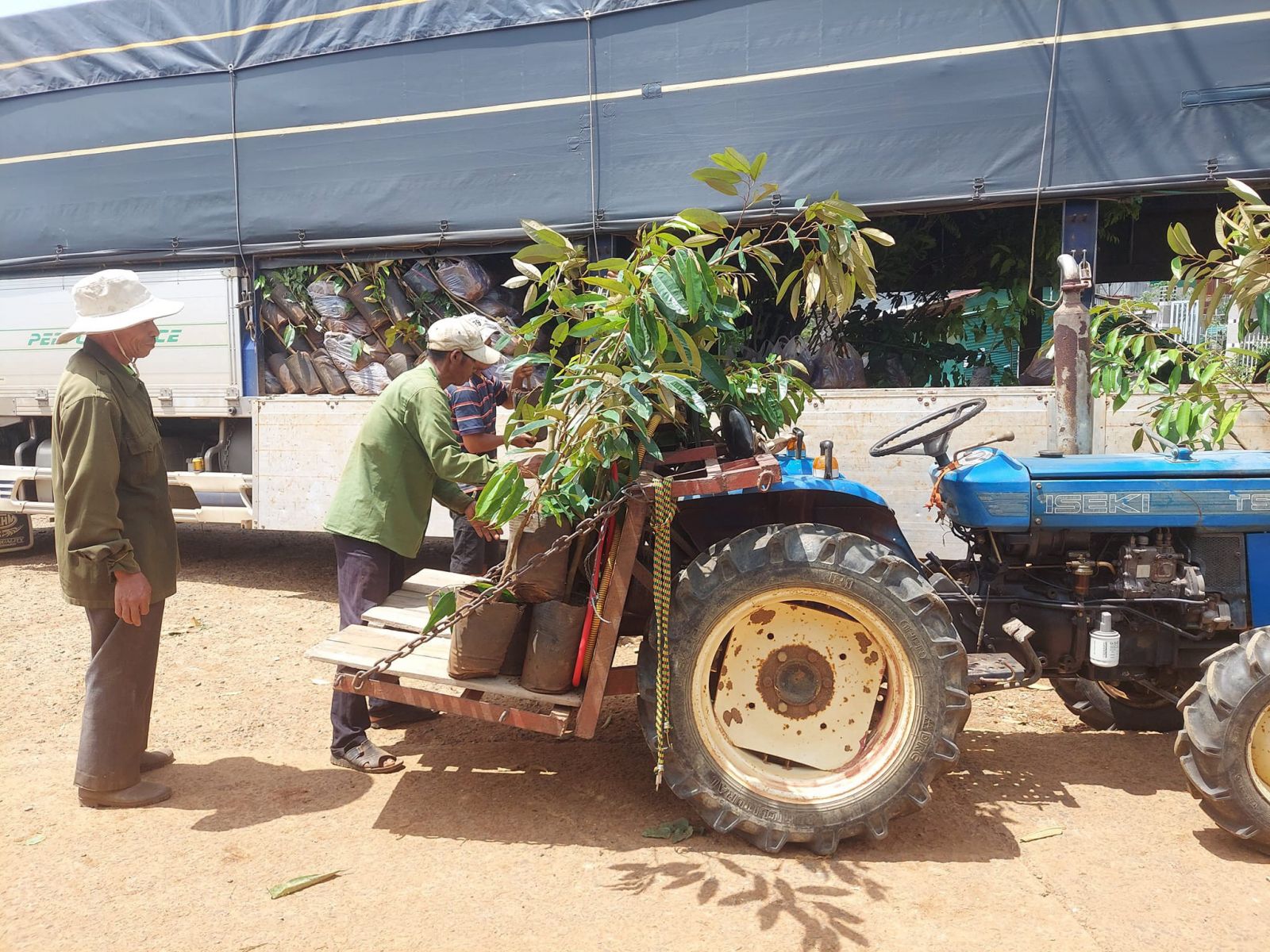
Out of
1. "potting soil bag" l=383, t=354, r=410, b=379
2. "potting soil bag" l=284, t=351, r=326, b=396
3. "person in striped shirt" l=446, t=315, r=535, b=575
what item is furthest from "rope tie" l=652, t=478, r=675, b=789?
"potting soil bag" l=284, t=351, r=326, b=396

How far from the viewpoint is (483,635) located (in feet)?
9.95

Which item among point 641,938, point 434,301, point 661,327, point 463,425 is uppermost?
point 434,301

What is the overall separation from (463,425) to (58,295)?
15.9 feet

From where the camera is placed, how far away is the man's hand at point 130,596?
316 cm

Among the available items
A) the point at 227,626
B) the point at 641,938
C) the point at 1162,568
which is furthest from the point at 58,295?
the point at 1162,568

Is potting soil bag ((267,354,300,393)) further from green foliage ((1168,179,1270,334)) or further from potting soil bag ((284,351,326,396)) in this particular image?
green foliage ((1168,179,1270,334))

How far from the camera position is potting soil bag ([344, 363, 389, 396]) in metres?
6.46

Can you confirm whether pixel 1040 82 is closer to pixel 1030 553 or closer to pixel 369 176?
pixel 1030 553

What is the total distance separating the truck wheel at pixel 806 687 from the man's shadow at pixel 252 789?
1.29m

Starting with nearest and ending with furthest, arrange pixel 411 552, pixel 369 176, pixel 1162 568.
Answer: pixel 1162 568
pixel 411 552
pixel 369 176

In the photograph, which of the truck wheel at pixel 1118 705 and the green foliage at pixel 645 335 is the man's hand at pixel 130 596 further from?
the truck wheel at pixel 1118 705

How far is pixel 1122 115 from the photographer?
4988 millimetres

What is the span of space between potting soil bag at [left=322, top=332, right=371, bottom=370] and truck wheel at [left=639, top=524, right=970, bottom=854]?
4.17 m

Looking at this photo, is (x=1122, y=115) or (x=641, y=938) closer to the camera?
(x=641, y=938)
